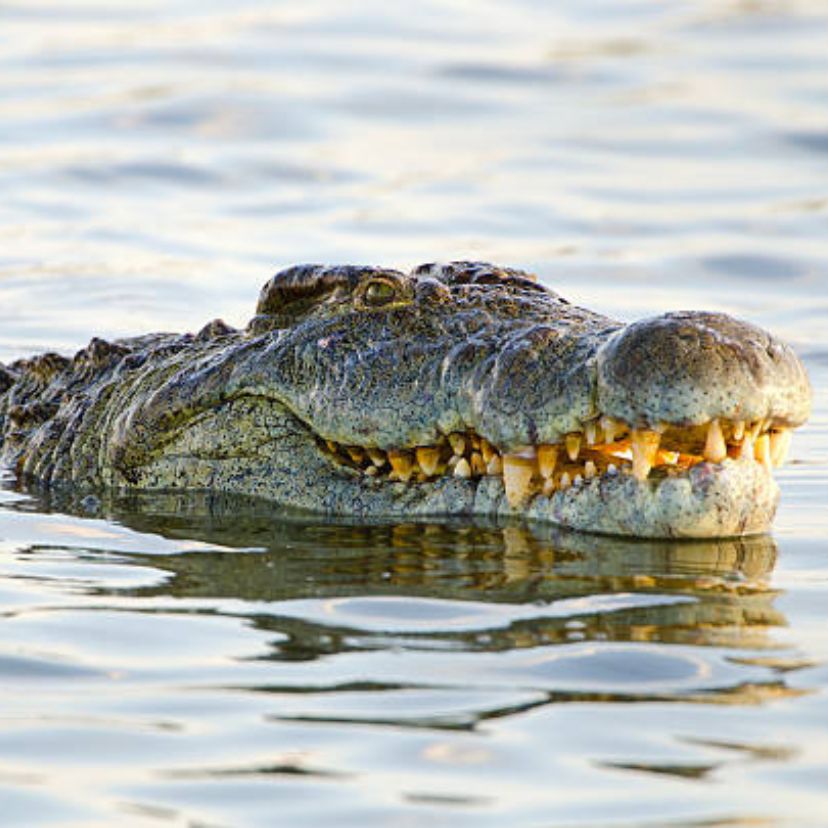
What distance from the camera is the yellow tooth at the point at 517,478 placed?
6.47 meters

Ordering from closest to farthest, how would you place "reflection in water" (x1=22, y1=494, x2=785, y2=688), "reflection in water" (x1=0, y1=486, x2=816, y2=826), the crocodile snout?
"reflection in water" (x1=0, y1=486, x2=816, y2=826) → "reflection in water" (x1=22, y1=494, x2=785, y2=688) → the crocodile snout

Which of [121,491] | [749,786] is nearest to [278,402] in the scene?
[121,491]

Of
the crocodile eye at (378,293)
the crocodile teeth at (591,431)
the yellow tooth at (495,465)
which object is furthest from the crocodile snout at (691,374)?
the crocodile eye at (378,293)

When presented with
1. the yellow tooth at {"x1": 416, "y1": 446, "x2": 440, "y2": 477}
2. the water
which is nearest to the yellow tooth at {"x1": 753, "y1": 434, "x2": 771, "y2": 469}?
the water

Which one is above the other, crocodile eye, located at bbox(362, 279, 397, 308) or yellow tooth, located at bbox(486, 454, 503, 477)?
crocodile eye, located at bbox(362, 279, 397, 308)

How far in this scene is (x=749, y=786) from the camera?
12.9 feet

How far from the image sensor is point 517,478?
6527 millimetres

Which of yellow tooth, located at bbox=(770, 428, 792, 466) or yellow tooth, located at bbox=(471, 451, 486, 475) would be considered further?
yellow tooth, located at bbox=(471, 451, 486, 475)

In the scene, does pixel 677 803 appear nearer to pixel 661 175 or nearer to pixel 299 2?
pixel 661 175

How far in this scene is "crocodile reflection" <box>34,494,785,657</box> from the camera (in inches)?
201

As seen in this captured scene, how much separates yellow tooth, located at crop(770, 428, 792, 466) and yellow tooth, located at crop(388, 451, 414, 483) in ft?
3.96

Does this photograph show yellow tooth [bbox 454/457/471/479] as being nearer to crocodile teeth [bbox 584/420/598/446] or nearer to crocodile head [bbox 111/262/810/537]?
crocodile head [bbox 111/262/810/537]

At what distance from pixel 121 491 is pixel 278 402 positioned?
36.7 inches

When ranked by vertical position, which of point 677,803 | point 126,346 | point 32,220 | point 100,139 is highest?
point 100,139
